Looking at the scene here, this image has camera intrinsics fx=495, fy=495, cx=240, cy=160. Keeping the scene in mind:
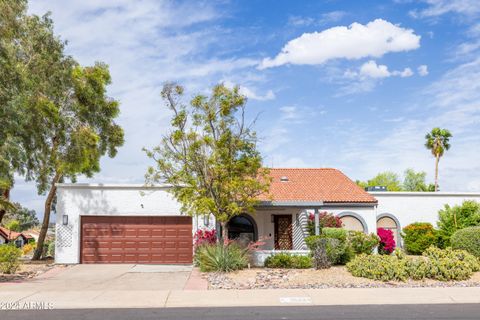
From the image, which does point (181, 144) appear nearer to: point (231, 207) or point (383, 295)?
point (231, 207)

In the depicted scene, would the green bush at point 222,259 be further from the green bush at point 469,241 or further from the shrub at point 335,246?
the green bush at point 469,241

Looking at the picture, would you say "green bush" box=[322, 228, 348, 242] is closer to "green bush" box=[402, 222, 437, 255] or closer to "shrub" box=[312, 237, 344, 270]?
"shrub" box=[312, 237, 344, 270]

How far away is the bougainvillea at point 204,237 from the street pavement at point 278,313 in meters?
9.49

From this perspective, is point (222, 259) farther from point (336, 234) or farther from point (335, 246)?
point (336, 234)

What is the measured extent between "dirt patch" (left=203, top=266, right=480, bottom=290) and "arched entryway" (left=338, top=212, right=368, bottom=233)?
7085mm

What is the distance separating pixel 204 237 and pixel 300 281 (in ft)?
21.6

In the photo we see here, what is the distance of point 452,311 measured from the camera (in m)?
11.3

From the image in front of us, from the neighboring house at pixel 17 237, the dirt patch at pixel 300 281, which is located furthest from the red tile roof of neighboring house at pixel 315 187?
the neighboring house at pixel 17 237

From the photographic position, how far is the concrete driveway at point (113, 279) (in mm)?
15273

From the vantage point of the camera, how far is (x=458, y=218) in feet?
85.0

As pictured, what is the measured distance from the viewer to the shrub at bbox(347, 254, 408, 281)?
1579 cm

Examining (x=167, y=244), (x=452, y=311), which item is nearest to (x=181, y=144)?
(x=167, y=244)

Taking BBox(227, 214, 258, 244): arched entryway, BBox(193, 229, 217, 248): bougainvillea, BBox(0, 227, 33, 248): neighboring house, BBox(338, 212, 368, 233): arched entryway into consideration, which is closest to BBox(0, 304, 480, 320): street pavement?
BBox(193, 229, 217, 248): bougainvillea

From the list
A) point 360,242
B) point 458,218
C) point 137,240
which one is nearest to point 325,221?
point 360,242
